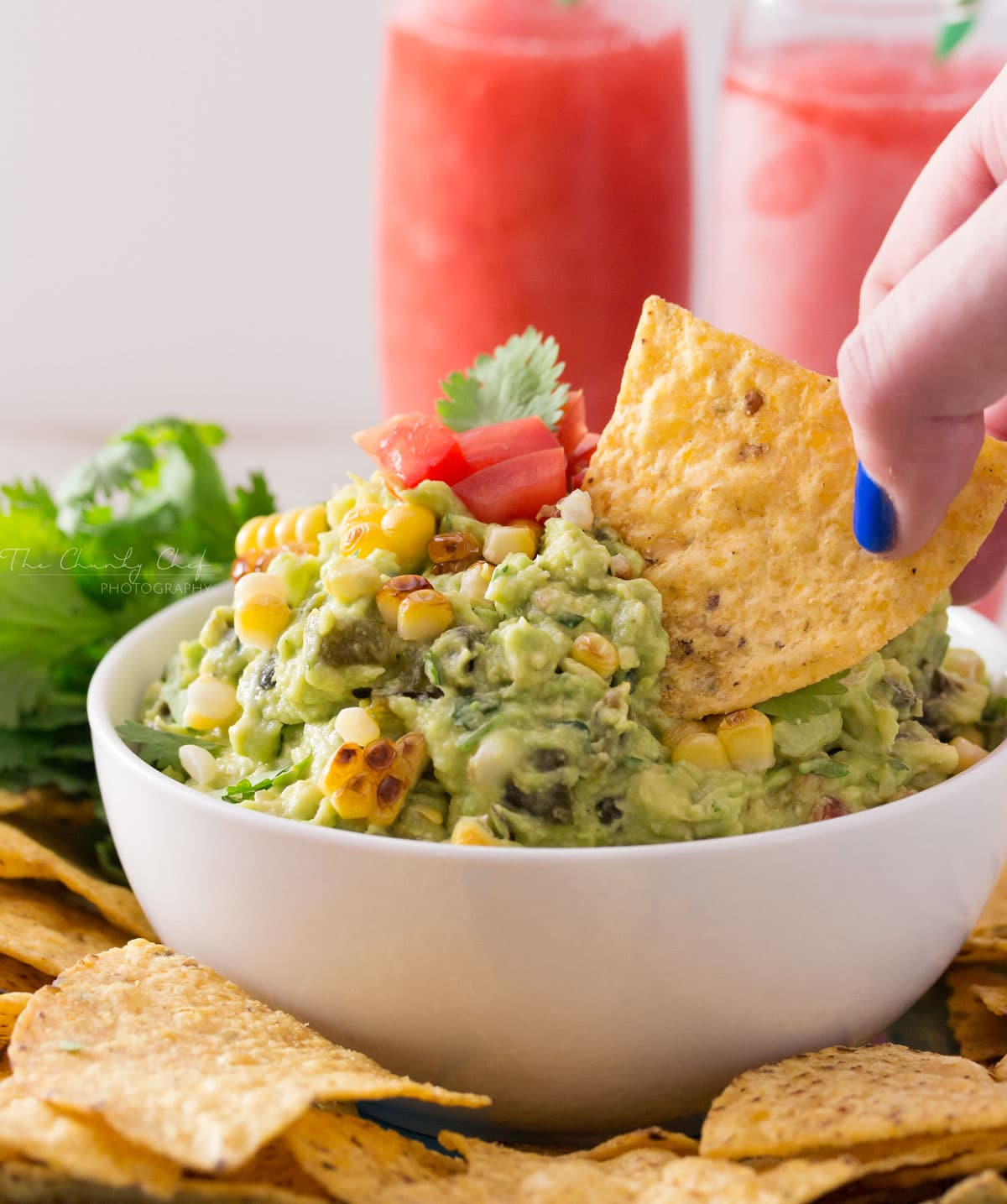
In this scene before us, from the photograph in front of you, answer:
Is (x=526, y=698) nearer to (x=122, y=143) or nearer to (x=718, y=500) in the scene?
(x=718, y=500)

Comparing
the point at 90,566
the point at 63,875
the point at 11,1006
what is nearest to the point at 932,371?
the point at 11,1006

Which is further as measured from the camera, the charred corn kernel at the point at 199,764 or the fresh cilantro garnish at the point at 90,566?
the fresh cilantro garnish at the point at 90,566

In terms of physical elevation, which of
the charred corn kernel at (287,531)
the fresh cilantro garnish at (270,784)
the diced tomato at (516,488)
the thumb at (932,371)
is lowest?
the fresh cilantro garnish at (270,784)

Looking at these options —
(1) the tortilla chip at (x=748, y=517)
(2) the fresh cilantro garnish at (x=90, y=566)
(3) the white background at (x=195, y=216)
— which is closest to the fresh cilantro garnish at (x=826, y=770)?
(1) the tortilla chip at (x=748, y=517)

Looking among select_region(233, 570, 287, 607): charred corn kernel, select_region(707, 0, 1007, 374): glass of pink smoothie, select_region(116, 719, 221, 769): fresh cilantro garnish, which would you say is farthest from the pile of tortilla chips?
select_region(707, 0, 1007, 374): glass of pink smoothie

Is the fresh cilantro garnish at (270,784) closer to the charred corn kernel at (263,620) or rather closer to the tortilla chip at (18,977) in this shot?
the charred corn kernel at (263,620)

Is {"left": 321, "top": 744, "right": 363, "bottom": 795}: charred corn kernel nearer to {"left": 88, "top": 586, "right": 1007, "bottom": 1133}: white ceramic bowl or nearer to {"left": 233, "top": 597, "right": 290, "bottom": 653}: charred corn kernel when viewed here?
{"left": 88, "top": 586, "right": 1007, "bottom": 1133}: white ceramic bowl

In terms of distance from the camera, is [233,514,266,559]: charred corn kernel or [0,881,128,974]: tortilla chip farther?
[233,514,266,559]: charred corn kernel
